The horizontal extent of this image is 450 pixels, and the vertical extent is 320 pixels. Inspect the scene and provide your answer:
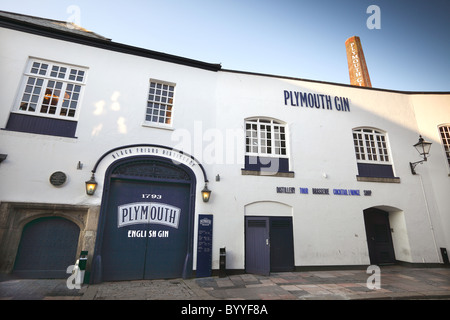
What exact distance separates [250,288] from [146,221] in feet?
14.5

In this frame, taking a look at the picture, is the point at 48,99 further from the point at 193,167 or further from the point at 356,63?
the point at 356,63

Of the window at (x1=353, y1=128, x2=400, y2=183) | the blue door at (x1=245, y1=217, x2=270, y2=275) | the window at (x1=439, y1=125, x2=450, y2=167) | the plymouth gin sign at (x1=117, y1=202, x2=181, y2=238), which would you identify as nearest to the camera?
the plymouth gin sign at (x1=117, y1=202, x2=181, y2=238)

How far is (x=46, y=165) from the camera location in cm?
754

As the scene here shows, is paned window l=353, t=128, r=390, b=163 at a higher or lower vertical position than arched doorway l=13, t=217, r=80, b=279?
higher

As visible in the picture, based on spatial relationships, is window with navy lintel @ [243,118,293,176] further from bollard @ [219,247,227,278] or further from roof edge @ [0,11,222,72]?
roof edge @ [0,11,222,72]

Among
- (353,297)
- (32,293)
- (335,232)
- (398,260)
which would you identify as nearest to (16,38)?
(32,293)

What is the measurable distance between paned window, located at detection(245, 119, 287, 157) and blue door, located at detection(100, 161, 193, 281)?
3518mm

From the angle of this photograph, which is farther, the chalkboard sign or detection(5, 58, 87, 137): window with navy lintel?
the chalkboard sign

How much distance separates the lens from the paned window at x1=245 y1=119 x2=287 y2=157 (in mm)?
10075

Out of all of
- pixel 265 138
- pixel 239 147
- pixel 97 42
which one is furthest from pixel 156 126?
pixel 265 138

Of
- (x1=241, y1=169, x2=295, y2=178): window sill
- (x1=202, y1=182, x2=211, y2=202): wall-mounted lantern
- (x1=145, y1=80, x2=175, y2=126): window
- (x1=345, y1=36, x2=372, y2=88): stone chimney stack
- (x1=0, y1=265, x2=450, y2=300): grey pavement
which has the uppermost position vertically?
(x1=345, y1=36, x2=372, y2=88): stone chimney stack

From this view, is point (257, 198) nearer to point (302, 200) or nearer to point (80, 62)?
point (302, 200)

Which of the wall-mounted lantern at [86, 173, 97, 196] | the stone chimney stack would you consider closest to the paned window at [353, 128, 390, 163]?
the wall-mounted lantern at [86, 173, 97, 196]
